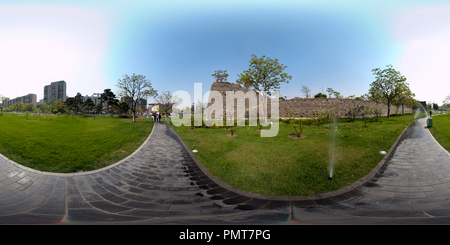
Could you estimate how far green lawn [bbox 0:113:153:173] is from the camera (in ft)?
9.05

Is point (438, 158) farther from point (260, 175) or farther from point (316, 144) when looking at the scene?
point (260, 175)

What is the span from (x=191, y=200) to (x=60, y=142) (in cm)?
338

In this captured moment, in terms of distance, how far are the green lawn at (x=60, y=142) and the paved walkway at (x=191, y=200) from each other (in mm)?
203

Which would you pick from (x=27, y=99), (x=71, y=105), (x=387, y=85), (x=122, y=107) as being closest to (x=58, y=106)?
(x=71, y=105)

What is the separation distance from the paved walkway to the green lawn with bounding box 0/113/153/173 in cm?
20

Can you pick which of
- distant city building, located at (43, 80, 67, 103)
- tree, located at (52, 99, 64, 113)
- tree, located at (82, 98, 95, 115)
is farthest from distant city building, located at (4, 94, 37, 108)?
tree, located at (82, 98, 95, 115)

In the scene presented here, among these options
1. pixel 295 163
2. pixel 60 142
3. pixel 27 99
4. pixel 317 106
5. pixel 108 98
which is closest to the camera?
pixel 60 142

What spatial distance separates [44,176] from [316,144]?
8353mm

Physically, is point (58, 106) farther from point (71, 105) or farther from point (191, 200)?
point (191, 200)

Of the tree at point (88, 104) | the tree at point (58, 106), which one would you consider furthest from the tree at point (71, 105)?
the tree at point (88, 104)

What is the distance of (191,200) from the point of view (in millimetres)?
2703
